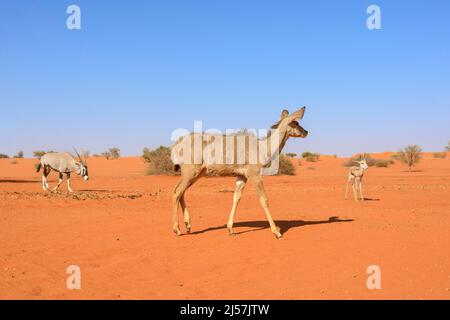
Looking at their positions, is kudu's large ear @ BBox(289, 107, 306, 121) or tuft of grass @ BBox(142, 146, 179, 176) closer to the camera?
kudu's large ear @ BBox(289, 107, 306, 121)

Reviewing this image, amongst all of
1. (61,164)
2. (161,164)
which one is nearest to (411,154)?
(161,164)

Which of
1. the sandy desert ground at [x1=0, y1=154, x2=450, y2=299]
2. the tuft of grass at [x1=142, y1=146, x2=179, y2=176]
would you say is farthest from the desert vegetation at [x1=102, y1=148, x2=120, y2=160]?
the sandy desert ground at [x1=0, y1=154, x2=450, y2=299]

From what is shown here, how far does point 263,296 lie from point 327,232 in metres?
4.27

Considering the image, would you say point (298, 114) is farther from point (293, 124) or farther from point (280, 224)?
point (280, 224)

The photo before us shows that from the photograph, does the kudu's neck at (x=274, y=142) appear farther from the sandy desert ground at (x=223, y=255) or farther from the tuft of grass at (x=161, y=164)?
the tuft of grass at (x=161, y=164)

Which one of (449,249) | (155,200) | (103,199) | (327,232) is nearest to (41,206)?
(103,199)

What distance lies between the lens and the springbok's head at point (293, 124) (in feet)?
31.5

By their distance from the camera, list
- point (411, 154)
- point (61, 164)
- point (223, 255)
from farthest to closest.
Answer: point (411, 154)
point (61, 164)
point (223, 255)

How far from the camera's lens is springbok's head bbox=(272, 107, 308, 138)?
9602mm

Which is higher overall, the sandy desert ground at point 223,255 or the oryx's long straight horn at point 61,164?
the oryx's long straight horn at point 61,164

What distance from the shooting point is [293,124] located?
380 inches
